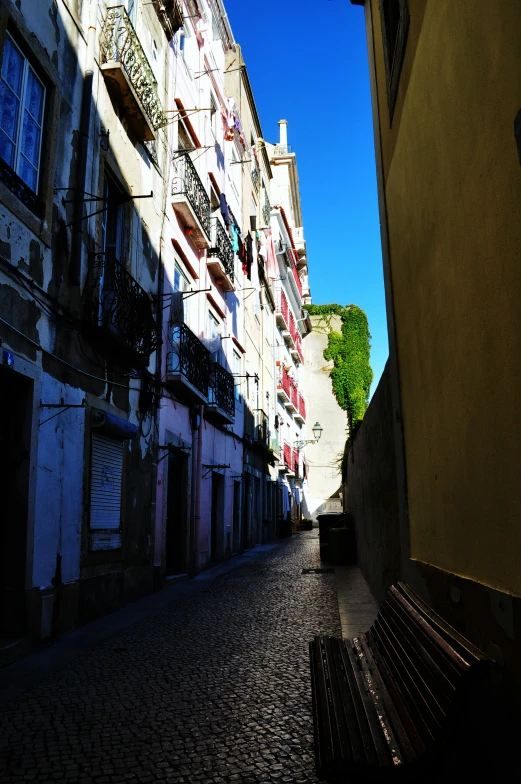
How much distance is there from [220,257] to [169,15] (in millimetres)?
4908

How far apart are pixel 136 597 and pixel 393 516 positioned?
441 centimetres

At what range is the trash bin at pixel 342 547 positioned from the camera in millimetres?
13344

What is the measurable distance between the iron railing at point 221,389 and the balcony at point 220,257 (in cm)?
214

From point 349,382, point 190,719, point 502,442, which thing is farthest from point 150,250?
point 349,382

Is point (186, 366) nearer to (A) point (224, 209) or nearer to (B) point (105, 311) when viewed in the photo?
(B) point (105, 311)

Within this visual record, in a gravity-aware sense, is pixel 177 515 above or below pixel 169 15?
below

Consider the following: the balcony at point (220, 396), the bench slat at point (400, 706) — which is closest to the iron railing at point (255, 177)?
the balcony at point (220, 396)

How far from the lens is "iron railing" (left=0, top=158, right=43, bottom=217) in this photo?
5.88 metres

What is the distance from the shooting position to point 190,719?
3797 millimetres

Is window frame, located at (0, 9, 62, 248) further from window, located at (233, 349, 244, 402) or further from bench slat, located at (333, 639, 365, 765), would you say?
window, located at (233, 349, 244, 402)

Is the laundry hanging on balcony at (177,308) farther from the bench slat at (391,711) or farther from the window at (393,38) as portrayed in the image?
the bench slat at (391,711)

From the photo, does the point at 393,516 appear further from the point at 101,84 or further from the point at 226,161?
the point at 226,161

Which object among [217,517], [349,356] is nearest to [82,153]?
[217,517]

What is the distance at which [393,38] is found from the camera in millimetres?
5418
